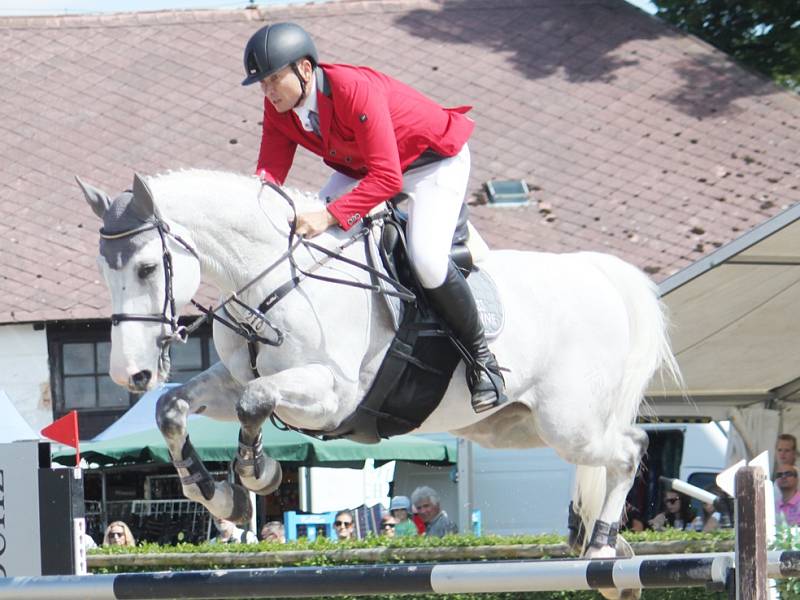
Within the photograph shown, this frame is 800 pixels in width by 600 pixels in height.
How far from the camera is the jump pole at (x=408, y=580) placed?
149 inches

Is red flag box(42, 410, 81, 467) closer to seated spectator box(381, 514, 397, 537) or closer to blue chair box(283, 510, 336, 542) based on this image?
A: seated spectator box(381, 514, 397, 537)

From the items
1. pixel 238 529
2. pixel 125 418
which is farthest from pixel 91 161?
pixel 238 529

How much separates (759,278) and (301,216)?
4.80m

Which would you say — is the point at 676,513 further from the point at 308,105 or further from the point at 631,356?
the point at 308,105

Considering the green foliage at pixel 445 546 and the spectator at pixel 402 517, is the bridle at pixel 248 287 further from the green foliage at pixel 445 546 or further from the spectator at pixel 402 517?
the spectator at pixel 402 517

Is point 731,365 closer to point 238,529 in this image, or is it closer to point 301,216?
point 238,529

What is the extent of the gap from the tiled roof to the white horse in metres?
8.53

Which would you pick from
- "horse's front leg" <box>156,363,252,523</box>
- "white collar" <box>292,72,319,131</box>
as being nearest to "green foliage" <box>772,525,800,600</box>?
"horse's front leg" <box>156,363,252,523</box>

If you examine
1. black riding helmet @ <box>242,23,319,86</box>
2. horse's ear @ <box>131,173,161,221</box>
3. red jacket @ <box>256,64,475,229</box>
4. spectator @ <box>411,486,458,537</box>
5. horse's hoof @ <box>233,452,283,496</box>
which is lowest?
spectator @ <box>411,486,458,537</box>

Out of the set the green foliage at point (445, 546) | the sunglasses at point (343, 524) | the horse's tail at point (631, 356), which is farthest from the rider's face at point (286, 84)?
the sunglasses at point (343, 524)

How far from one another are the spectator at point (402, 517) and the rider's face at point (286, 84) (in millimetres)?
5252

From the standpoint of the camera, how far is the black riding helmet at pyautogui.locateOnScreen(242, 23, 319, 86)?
4578mm

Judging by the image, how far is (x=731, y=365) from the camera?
987cm

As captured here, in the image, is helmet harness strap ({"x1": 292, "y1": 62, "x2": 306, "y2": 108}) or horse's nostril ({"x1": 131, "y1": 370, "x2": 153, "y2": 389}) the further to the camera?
helmet harness strap ({"x1": 292, "y1": 62, "x2": 306, "y2": 108})
